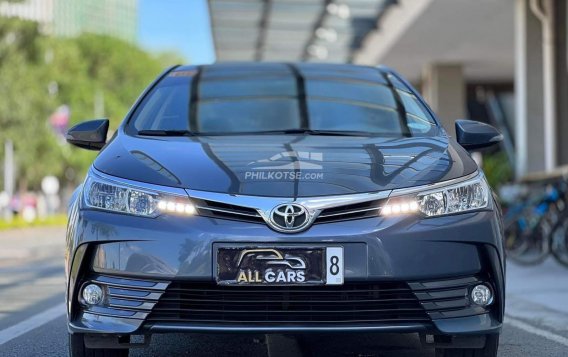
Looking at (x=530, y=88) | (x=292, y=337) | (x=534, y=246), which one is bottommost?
(x=534, y=246)

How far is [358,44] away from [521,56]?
10.4 metres

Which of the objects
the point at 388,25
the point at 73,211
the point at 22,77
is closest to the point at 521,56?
the point at 388,25

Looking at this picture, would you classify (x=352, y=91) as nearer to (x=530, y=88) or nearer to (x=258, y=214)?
(x=258, y=214)

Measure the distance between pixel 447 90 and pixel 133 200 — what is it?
2713cm

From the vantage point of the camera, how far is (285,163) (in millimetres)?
4387

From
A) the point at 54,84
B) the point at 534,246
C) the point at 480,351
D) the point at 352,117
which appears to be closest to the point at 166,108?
the point at 352,117

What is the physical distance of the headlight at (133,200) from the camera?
13.6 ft

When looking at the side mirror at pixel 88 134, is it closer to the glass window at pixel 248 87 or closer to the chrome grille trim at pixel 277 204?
the glass window at pixel 248 87

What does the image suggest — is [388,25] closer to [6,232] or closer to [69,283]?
[6,232]

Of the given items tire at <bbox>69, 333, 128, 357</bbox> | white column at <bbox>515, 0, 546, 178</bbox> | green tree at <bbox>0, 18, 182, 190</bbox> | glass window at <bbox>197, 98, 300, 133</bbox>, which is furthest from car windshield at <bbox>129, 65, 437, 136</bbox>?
green tree at <bbox>0, 18, 182, 190</bbox>

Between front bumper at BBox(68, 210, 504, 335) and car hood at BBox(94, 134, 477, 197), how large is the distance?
0.18m

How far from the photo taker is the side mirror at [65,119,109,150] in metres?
5.25

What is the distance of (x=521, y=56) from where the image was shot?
2034cm

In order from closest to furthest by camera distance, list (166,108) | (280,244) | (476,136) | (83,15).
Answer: (280,244), (476,136), (166,108), (83,15)
